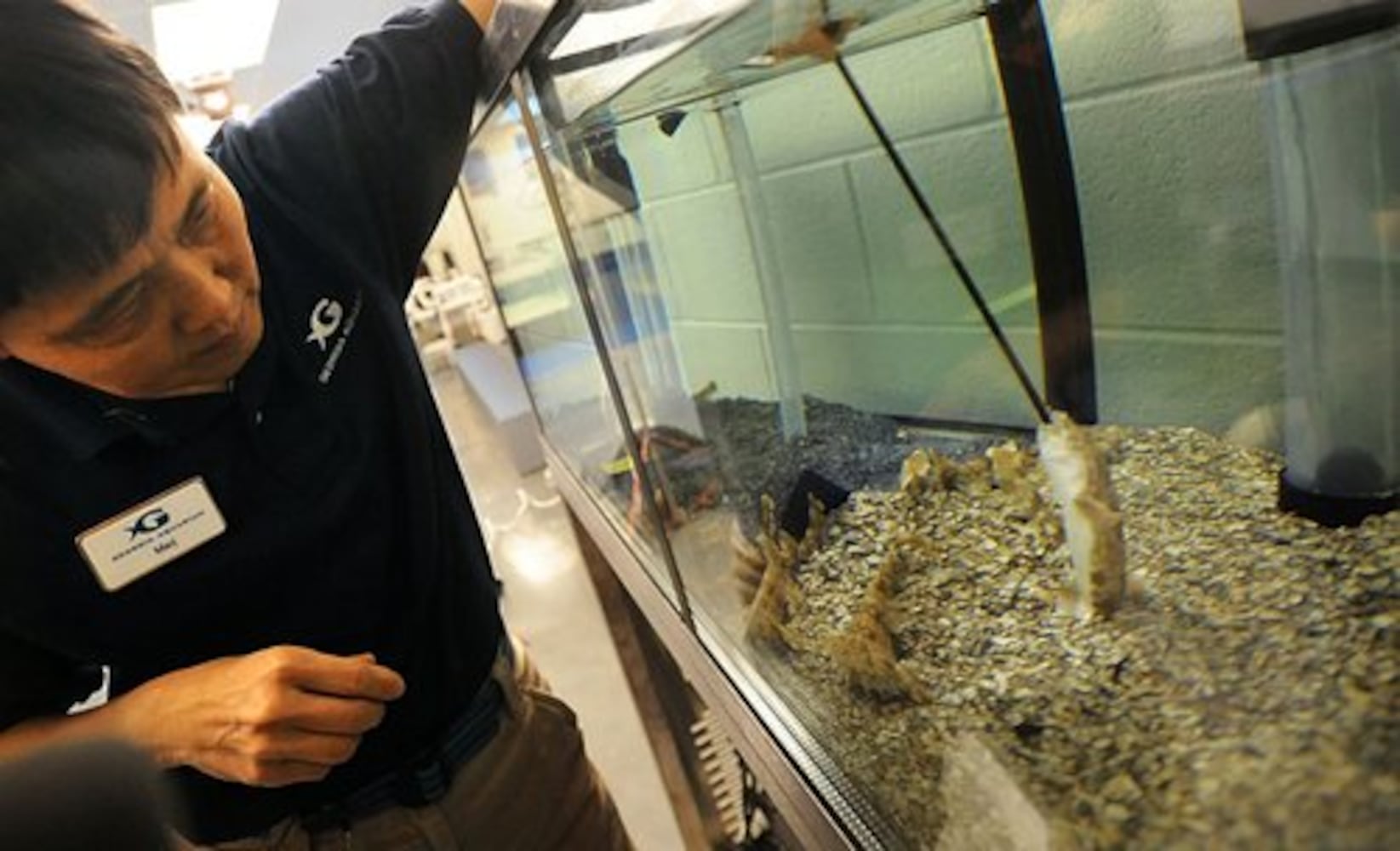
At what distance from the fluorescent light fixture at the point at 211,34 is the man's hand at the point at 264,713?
10.6ft

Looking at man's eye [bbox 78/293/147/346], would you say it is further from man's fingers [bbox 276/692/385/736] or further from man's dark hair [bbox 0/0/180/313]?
man's fingers [bbox 276/692/385/736]

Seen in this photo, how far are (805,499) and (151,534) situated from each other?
0.64 meters

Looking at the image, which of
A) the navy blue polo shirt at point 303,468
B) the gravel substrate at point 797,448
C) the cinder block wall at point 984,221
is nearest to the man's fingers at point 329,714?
the navy blue polo shirt at point 303,468

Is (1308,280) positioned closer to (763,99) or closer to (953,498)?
(953,498)

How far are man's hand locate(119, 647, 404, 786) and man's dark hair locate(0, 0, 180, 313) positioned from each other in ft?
1.11

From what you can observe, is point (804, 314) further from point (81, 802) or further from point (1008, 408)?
point (81, 802)

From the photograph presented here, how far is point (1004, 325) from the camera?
758 mm

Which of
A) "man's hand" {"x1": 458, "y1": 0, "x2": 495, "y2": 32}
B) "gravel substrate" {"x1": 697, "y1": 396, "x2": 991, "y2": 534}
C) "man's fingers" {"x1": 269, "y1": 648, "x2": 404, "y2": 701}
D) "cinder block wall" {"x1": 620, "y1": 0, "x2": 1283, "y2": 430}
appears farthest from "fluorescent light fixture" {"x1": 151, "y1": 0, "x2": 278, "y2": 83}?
"man's fingers" {"x1": 269, "y1": 648, "x2": 404, "y2": 701}

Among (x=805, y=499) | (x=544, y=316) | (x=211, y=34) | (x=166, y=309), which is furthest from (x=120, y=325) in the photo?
(x=211, y=34)

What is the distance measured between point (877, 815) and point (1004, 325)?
441 millimetres

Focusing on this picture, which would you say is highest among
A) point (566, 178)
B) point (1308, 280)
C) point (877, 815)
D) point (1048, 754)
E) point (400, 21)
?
point (400, 21)

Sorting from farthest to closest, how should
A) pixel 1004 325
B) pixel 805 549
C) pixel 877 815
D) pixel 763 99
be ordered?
pixel 763 99 < pixel 805 549 < pixel 1004 325 < pixel 877 815

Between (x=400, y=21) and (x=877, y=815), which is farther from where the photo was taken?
(x=400, y=21)

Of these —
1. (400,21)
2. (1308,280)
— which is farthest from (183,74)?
(1308,280)
